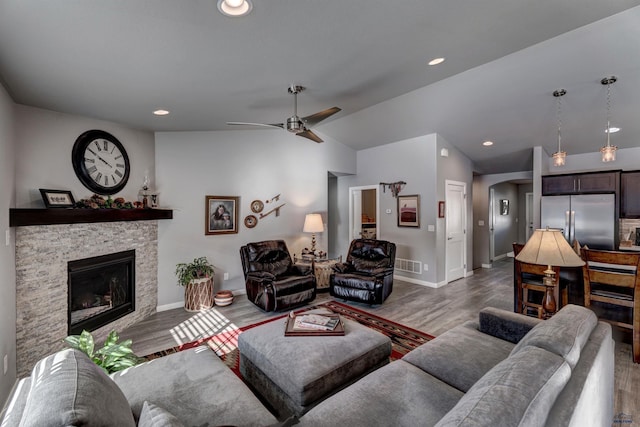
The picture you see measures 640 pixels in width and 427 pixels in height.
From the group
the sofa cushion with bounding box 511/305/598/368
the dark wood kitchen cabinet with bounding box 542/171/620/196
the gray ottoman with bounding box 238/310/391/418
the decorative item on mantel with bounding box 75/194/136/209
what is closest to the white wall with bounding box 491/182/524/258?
the dark wood kitchen cabinet with bounding box 542/171/620/196

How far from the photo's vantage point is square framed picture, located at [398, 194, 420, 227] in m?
5.50

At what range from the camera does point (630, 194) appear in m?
4.59

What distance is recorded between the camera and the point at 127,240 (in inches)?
143

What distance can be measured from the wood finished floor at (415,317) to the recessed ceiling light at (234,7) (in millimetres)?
3155

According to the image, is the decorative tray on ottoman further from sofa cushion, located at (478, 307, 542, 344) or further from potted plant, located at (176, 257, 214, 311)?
potted plant, located at (176, 257, 214, 311)

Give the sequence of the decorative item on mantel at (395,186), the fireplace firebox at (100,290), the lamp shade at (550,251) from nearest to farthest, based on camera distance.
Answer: the lamp shade at (550,251), the fireplace firebox at (100,290), the decorative item on mantel at (395,186)

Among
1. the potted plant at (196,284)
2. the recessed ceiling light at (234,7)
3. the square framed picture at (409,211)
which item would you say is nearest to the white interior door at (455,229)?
the square framed picture at (409,211)

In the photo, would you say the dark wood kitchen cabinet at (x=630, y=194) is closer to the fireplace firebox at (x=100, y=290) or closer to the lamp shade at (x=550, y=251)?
the lamp shade at (x=550, y=251)

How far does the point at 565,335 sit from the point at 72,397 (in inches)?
77.8

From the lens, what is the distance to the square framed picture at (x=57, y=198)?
2811 mm

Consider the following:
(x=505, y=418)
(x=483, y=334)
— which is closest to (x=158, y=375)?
(x=505, y=418)

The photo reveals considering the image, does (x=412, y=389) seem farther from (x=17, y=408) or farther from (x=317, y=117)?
(x=317, y=117)

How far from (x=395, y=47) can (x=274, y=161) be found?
3.35 metres

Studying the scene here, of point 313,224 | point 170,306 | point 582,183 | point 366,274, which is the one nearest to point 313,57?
point 366,274
